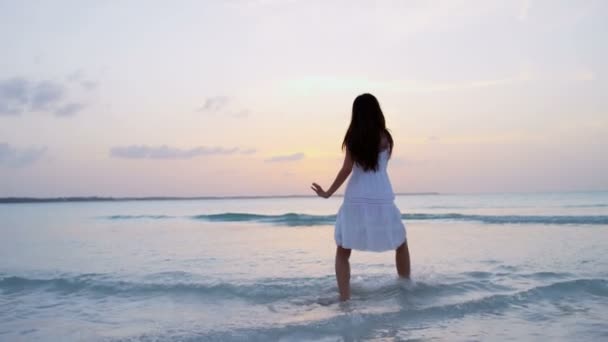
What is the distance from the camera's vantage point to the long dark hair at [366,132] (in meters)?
4.88

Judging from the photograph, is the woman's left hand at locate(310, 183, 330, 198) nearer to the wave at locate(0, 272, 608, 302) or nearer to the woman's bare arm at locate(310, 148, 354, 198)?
the woman's bare arm at locate(310, 148, 354, 198)

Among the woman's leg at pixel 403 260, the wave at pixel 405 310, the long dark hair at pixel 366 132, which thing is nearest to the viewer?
the wave at pixel 405 310

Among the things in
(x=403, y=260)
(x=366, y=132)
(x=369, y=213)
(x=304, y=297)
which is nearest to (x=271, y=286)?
(x=304, y=297)

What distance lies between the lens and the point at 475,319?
4.50 m

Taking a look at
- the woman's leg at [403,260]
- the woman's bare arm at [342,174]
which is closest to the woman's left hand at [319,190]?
the woman's bare arm at [342,174]

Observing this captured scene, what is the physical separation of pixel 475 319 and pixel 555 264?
12.2 feet

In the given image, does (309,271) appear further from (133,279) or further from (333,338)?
(333,338)

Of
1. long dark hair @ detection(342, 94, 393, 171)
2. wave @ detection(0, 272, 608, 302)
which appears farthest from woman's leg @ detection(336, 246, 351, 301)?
long dark hair @ detection(342, 94, 393, 171)

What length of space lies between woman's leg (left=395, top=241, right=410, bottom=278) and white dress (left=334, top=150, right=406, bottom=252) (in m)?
0.36

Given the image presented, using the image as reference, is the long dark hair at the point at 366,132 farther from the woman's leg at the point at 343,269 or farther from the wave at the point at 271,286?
the wave at the point at 271,286

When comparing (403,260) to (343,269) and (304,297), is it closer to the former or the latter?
(343,269)

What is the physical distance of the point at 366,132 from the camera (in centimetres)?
488

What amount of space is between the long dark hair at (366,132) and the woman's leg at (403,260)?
1015 mm

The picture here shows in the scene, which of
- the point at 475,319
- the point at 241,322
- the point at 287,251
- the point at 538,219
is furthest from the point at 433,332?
the point at 538,219
